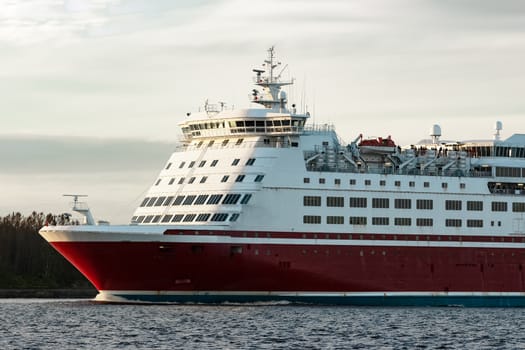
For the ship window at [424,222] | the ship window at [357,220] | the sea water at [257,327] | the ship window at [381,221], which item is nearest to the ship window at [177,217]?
the sea water at [257,327]

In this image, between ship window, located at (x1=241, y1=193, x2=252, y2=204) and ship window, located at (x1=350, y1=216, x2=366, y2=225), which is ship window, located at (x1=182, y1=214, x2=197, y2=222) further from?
ship window, located at (x1=350, y1=216, x2=366, y2=225)

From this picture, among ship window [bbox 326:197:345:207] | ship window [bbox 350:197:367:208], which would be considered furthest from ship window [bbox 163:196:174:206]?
ship window [bbox 350:197:367:208]

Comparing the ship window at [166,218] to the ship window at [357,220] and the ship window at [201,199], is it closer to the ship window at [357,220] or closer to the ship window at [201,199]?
the ship window at [201,199]

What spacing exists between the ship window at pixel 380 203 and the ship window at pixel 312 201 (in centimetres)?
292

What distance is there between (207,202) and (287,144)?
16.0 ft

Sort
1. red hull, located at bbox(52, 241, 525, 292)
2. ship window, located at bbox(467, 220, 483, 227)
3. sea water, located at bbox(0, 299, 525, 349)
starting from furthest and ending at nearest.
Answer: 1. ship window, located at bbox(467, 220, 483, 227)
2. red hull, located at bbox(52, 241, 525, 292)
3. sea water, located at bbox(0, 299, 525, 349)

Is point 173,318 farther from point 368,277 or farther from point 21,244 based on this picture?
point 21,244

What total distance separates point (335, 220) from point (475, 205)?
7.93 m

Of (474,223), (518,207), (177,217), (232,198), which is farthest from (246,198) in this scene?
(518,207)

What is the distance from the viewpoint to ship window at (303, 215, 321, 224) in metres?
59.7

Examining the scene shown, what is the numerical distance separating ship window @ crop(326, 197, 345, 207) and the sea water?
4988 millimetres

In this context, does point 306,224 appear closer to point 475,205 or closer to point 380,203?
point 380,203

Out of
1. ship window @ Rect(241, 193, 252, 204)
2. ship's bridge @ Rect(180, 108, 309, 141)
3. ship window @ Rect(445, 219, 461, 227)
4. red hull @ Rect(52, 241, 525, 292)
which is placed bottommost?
red hull @ Rect(52, 241, 525, 292)

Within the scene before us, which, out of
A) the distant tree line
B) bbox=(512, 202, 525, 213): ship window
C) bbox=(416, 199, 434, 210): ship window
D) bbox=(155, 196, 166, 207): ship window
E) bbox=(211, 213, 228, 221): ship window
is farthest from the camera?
the distant tree line
